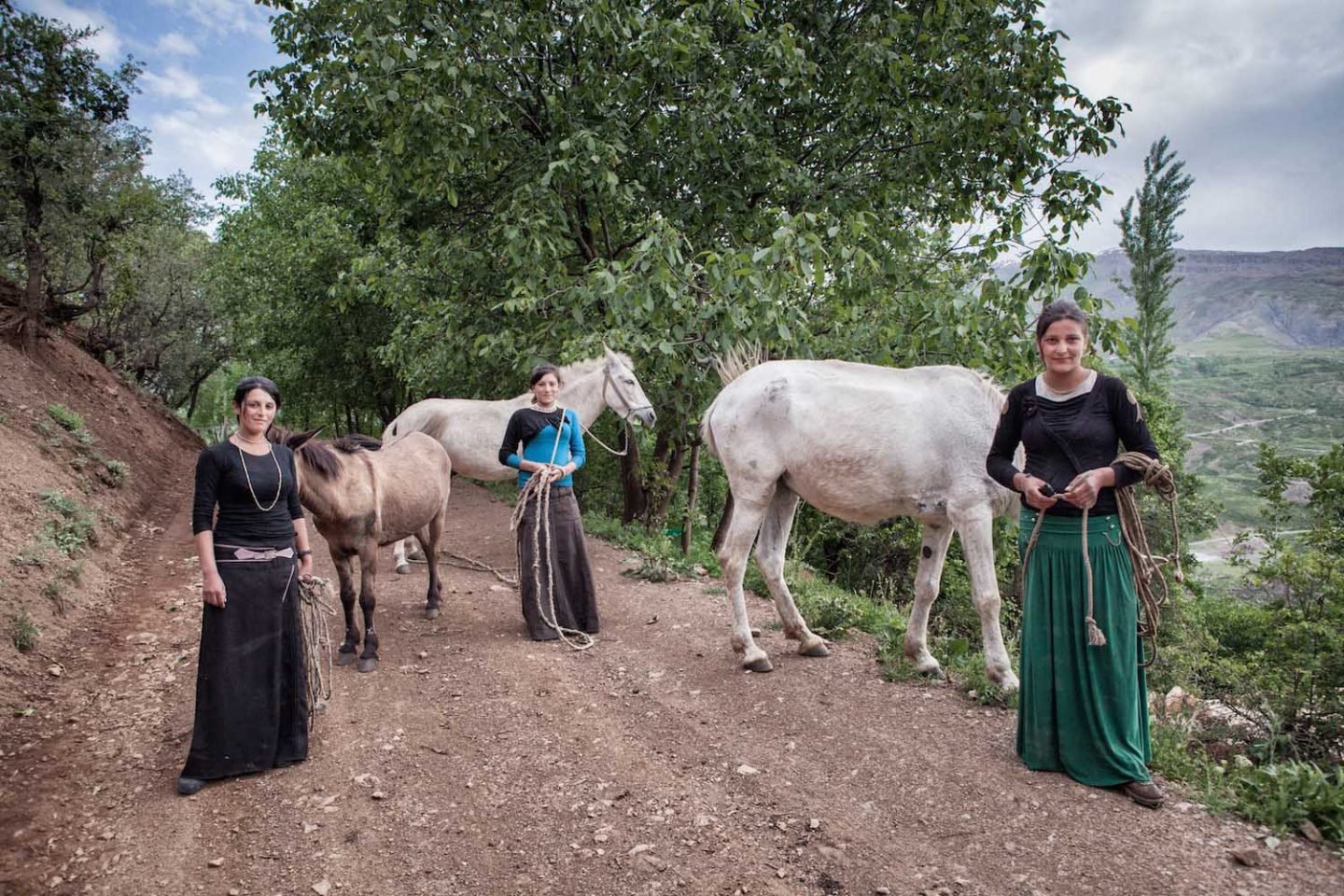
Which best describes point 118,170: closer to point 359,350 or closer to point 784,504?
point 359,350

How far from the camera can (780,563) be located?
572 cm

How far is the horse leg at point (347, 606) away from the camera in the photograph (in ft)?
18.6

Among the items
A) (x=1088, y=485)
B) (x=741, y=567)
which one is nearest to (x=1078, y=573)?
(x=1088, y=485)

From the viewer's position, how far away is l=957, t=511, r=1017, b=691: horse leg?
4680 millimetres

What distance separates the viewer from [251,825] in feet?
12.1

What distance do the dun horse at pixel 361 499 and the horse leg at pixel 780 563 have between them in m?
2.90

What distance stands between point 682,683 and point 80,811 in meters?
3.39

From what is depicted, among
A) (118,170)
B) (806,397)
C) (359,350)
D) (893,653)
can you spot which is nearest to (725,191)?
(806,397)

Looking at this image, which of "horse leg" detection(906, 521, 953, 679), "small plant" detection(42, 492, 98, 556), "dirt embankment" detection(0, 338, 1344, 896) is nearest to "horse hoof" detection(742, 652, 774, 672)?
"dirt embankment" detection(0, 338, 1344, 896)

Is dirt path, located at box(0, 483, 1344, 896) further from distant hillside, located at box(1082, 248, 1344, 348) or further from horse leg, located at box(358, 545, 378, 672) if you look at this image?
distant hillside, located at box(1082, 248, 1344, 348)

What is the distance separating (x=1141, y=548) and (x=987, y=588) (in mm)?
1103

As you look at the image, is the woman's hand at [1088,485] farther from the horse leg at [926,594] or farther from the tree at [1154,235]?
the tree at [1154,235]

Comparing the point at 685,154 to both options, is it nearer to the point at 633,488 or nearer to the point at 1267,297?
the point at 633,488

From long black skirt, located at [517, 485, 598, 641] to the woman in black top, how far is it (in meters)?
2.28
